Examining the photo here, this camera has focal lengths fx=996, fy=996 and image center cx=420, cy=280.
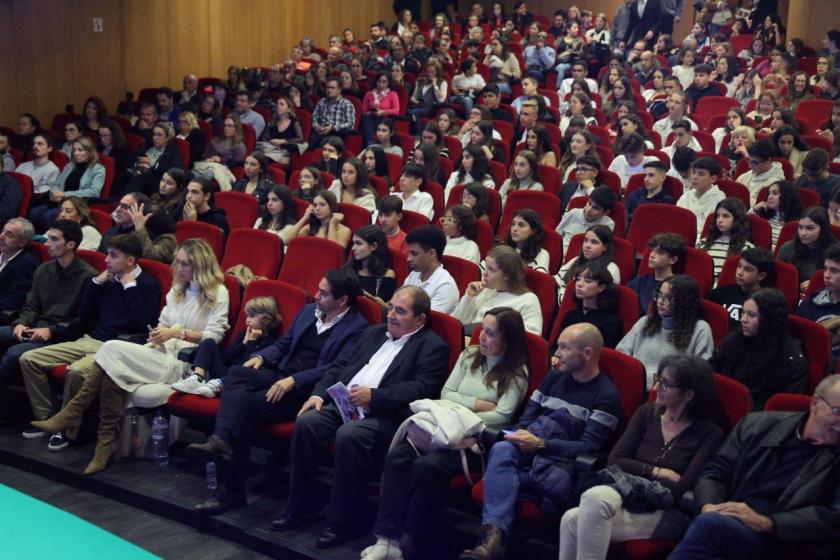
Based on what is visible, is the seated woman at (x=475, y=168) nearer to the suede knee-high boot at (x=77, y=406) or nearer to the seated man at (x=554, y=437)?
the suede knee-high boot at (x=77, y=406)

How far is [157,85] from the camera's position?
983 cm

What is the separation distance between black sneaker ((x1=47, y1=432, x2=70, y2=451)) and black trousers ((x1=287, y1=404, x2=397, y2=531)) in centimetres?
130

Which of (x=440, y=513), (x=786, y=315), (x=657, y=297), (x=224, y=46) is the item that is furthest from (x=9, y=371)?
(x=224, y=46)

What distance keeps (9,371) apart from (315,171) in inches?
84.2

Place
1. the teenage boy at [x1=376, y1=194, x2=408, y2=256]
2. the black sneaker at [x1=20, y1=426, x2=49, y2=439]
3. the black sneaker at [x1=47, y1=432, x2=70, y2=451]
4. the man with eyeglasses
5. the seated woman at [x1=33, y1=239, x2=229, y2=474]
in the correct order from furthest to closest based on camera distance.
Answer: the man with eyeglasses
the teenage boy at [x1=376, y1=194, x2=408, y2=256]
the black sneaker at [x1=20, y1=426, x2=49, y2=439]
the black sneaker at [x1=47, y1=432, x2=70, y2=451]
the seated woman at [x1=33, y1=239, x2=229, y2=474]

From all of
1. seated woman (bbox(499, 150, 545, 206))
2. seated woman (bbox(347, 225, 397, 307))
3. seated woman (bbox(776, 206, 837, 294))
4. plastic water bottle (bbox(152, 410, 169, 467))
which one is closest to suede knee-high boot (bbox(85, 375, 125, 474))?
plastic water bottle (bbox(152, 410, 169, 467))

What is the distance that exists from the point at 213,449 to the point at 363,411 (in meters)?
0.57

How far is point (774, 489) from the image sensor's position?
2.88m

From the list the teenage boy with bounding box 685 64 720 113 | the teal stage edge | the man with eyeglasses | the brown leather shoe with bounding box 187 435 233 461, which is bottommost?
the brown leather shoe with bounding box 187 435 233 461

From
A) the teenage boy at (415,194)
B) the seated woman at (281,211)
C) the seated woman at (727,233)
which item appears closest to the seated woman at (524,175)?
the teenage boy at (415,194)

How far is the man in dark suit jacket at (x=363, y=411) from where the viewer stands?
3.47 m

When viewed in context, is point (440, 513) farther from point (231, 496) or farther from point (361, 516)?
point (231, 496)

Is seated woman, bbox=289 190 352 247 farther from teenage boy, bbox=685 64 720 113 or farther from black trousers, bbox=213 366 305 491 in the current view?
teenage boy, bbox=685 64 720 113

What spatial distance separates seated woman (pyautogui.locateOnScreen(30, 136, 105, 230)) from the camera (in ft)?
21.6
